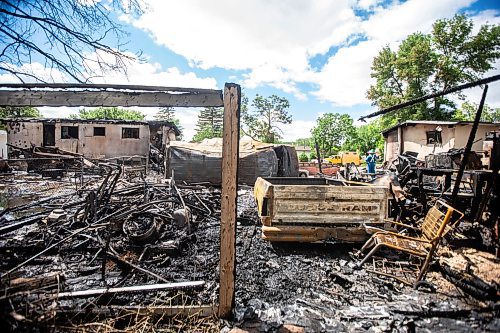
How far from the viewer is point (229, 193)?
2.89 meters

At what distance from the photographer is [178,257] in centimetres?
461

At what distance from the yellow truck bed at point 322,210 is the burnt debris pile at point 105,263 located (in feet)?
4.18

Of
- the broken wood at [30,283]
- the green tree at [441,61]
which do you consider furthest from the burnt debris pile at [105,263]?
the green tree at [441,61]

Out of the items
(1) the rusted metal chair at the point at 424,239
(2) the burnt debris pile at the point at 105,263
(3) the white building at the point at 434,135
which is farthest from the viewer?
(3) the white building at the point at 434,135

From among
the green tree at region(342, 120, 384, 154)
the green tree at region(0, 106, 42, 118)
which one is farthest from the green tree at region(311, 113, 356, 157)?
the green tree at region(0, 106, 42, 118)

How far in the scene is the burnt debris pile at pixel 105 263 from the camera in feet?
8.79

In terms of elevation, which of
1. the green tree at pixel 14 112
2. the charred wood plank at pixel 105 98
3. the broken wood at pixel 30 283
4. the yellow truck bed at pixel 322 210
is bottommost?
the broken wood at pixel 30 283

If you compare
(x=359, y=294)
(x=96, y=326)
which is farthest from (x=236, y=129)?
(x=359, y=294)

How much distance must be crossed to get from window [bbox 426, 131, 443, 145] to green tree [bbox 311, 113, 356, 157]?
2093 centimetres

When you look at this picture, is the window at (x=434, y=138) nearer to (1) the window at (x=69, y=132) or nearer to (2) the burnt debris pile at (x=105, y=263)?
(2) the burnt debris pile at (x=105, y=263)

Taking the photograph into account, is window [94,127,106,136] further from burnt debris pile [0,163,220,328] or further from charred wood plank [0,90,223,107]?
charred wood plank [0,90,223,107]

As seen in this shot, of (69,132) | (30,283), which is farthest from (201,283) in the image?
(69,132)

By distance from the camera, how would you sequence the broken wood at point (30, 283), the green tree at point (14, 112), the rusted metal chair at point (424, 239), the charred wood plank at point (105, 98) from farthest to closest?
the green tree at point (14, 112)
the rusted metal chair at point (424, 239)
the charred wood plank at point (105, 98)
the broken wood at point (30, 283)

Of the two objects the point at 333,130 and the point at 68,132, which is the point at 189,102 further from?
the point at 333,130
